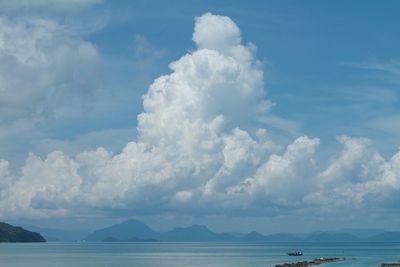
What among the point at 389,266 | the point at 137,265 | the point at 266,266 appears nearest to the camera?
the point at 389,266

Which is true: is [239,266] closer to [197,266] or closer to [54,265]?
[197,266]

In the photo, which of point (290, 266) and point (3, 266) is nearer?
point (290, 266)

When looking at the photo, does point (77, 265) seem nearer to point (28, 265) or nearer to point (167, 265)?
point (28, 265)

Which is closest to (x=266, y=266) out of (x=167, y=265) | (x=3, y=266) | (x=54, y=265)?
(x=167, y=265)

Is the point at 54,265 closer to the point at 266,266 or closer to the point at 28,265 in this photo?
the point at 28,265

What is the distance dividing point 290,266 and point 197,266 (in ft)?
98.7

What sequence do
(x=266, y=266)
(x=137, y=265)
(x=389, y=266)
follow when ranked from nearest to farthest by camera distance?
(x=389, y=266) < (x=266, y=266) < (x=137, y=265)

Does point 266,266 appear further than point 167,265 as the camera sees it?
No

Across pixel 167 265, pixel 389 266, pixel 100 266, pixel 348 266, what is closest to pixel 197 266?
pixel 167 265

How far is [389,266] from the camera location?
134m

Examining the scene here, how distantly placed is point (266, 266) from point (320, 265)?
1494 centimetres

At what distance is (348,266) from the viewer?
15688cm

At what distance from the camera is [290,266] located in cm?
13838

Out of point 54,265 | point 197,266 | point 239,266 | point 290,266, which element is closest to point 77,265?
point 54,265
